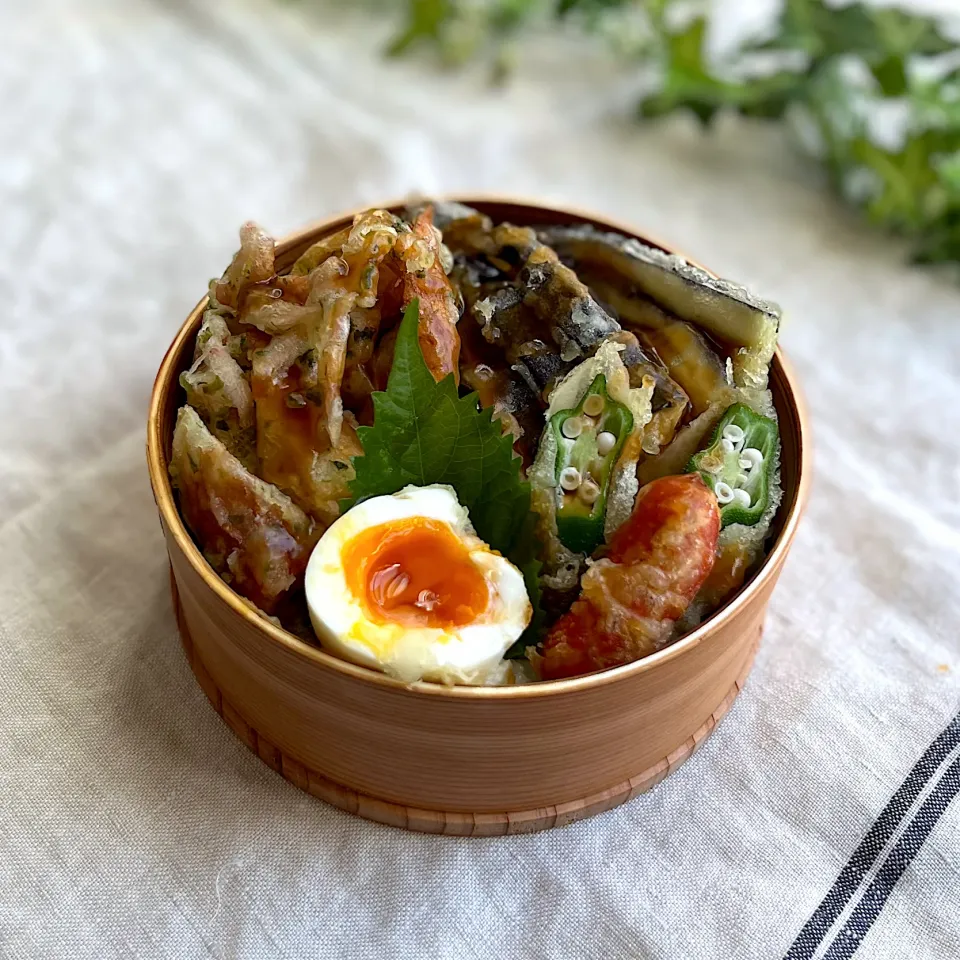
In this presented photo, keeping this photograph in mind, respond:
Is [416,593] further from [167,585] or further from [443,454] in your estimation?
[167,585]

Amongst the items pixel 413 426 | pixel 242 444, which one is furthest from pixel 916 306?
pixel 242 444

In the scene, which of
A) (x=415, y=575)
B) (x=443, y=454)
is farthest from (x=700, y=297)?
(x=415, y=575)

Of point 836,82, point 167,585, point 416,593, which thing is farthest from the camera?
point 836,82

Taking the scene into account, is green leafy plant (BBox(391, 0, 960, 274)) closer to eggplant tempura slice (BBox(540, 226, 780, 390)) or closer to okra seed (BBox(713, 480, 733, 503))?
eggplant tempura slice (BBox(540, 226, 780, 390))

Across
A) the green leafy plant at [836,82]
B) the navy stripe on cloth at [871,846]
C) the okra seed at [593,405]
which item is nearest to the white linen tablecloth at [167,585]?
the navy stripe on cloth at [871,846]

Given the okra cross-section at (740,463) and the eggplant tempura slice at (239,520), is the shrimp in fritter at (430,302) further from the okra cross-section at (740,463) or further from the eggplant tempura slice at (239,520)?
the okra cross-section at (740,463)

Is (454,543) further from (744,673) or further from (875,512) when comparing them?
(875,512)

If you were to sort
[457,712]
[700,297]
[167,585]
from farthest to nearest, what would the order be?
[167,585]
[700,297]
[457,712]
